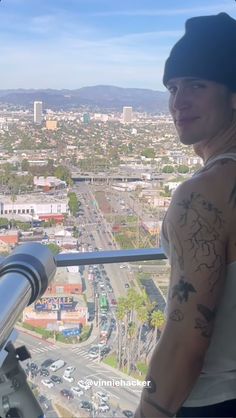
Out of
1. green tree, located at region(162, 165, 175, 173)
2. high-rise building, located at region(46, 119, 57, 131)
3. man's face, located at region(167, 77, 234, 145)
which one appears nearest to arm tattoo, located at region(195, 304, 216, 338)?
man's face, located at region(167, 77, 234, 145)

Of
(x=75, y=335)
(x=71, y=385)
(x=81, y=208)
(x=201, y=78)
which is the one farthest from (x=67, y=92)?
(x=201, y=78)

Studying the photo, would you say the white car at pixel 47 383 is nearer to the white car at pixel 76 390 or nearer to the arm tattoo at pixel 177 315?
the white car at pixel 76 390

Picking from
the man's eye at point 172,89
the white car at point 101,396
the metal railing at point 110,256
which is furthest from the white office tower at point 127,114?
the man's eye at point 172,89

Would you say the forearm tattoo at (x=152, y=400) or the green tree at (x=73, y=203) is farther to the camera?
the green tree at (x=73, y=203)

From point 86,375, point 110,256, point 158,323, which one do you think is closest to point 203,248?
point 158,323

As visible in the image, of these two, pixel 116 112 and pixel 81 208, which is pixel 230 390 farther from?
pixel 116 112
